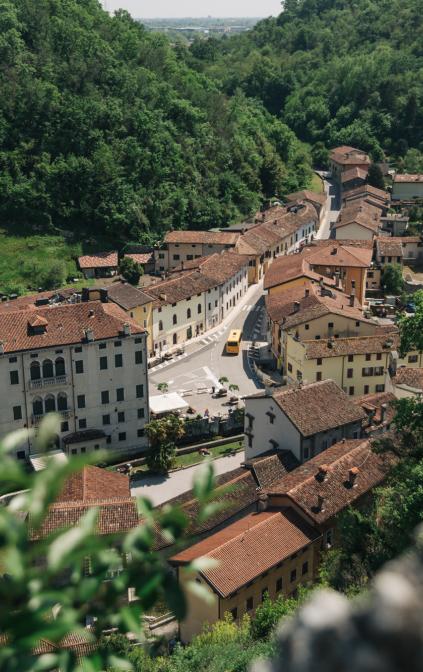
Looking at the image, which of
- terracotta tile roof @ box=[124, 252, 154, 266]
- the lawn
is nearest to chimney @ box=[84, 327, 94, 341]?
terracotta tile roof @ box=[124, 252, 154, 266]

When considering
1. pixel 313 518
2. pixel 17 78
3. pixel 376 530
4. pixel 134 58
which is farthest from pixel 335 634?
pixel 134 58

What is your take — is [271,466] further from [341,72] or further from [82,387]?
[341,72]

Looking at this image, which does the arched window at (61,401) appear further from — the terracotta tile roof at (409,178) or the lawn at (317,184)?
the lawn at (317,184)

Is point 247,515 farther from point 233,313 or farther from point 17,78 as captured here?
point 17,78

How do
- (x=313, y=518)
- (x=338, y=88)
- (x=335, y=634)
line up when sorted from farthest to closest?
(x=338, y=88)
(x=313, y=518)
(x=335, y=634)

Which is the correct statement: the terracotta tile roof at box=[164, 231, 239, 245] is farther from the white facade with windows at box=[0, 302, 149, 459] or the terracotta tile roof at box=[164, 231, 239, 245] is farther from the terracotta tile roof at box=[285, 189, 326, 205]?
the white facade with windows at box=[0, 302, 149, 459]
